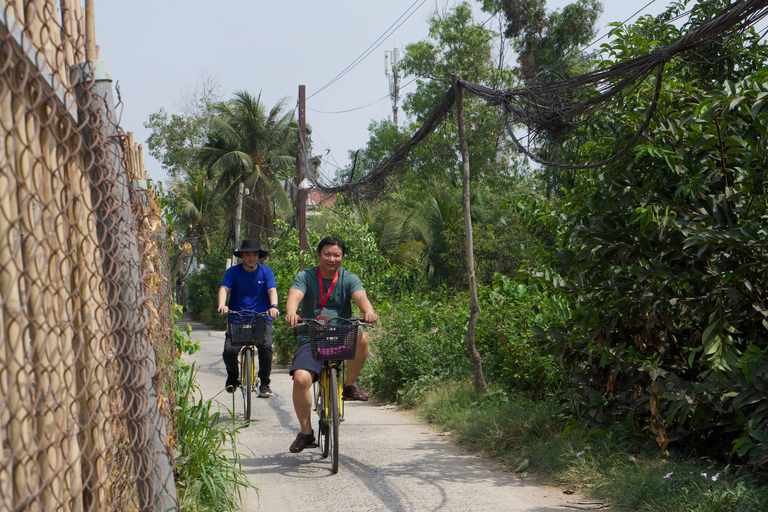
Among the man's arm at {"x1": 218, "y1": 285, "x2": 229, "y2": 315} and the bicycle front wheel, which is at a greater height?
the man's arm at {"x1": 218, "y1": 285, "x2": 229, "y2": 315}

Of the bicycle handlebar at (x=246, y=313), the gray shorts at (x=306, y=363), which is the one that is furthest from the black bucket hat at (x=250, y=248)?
the gray shorts at (x=306, y=363)

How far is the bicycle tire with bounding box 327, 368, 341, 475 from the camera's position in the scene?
5492 millimetres

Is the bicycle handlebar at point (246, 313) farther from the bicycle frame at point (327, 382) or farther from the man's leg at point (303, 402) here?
the man's leg at point (303, 402)

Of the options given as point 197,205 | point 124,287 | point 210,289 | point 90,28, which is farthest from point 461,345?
point 197,205

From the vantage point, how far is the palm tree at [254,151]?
3209 centimetres

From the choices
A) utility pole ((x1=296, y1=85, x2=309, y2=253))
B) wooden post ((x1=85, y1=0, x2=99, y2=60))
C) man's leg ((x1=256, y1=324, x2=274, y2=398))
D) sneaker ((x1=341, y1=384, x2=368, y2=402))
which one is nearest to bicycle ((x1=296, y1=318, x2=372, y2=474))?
sneaker ((x1=341, y1=384, x2=368, y2=402))

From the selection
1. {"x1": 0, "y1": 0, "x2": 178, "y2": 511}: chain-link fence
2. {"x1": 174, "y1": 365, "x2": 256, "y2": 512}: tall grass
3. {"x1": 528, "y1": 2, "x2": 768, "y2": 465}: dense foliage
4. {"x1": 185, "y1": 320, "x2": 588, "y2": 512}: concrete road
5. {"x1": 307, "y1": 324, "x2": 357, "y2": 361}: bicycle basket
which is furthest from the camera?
{"x1": 307, "y1": 324, "x2": 357, "y2": 361}: bicycle basket

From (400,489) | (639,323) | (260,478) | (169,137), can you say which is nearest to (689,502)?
(639,323)

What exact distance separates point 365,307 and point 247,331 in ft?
7.60

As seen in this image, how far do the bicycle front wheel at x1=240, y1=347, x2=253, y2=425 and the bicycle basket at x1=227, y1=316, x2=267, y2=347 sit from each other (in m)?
0.25

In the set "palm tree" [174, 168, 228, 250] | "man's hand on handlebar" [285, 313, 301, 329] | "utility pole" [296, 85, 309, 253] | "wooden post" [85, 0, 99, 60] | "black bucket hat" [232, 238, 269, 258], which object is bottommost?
"man's hand on handlebar" [285, 313, 301, 329]

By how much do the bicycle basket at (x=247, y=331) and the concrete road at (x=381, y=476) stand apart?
3.16ft

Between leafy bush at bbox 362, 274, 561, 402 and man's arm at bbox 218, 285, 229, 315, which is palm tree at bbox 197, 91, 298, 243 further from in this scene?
man's arm at bbox 218, 285, 229, 315

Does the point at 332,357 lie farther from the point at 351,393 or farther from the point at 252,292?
the point at 252,292
